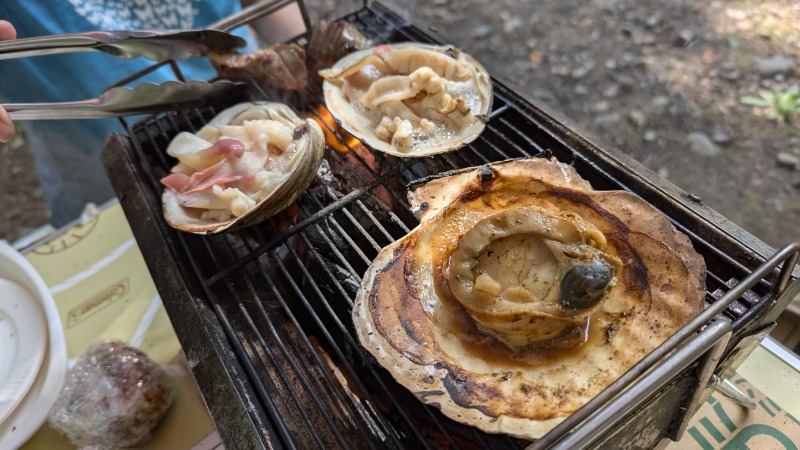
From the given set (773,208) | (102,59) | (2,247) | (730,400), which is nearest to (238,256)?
(2,247)

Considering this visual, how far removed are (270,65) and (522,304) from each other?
1692 mm

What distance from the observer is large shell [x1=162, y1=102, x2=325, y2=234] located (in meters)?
2.03

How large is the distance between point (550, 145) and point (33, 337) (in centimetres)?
226

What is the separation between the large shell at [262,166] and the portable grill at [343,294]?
120 mm

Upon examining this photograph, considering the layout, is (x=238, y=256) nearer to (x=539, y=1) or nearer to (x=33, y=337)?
(x=33, y=337)

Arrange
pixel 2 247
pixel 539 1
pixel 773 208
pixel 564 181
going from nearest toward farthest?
pixel 564 181 → pixel 2 247 → pixel 773 208 → pixel 539 1

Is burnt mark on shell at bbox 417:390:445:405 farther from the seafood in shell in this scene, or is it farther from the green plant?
the green plant

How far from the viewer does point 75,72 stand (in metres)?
2.93

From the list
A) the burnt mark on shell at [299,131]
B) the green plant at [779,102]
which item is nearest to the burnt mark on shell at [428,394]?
the burnt mark on shell at [299,131]

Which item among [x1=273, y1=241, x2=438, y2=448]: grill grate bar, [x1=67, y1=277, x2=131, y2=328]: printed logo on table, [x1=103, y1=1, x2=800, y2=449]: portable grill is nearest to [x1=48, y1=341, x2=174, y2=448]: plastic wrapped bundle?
[x1=103, y1=1, x2=800, y2=449]: portable grill

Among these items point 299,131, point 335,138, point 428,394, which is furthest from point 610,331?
point 335,138

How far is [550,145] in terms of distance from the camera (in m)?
2.17

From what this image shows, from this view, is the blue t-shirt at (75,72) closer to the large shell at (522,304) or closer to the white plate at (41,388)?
the white plate at (41,388)

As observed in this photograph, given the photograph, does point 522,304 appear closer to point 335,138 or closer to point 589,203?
point 589,203
